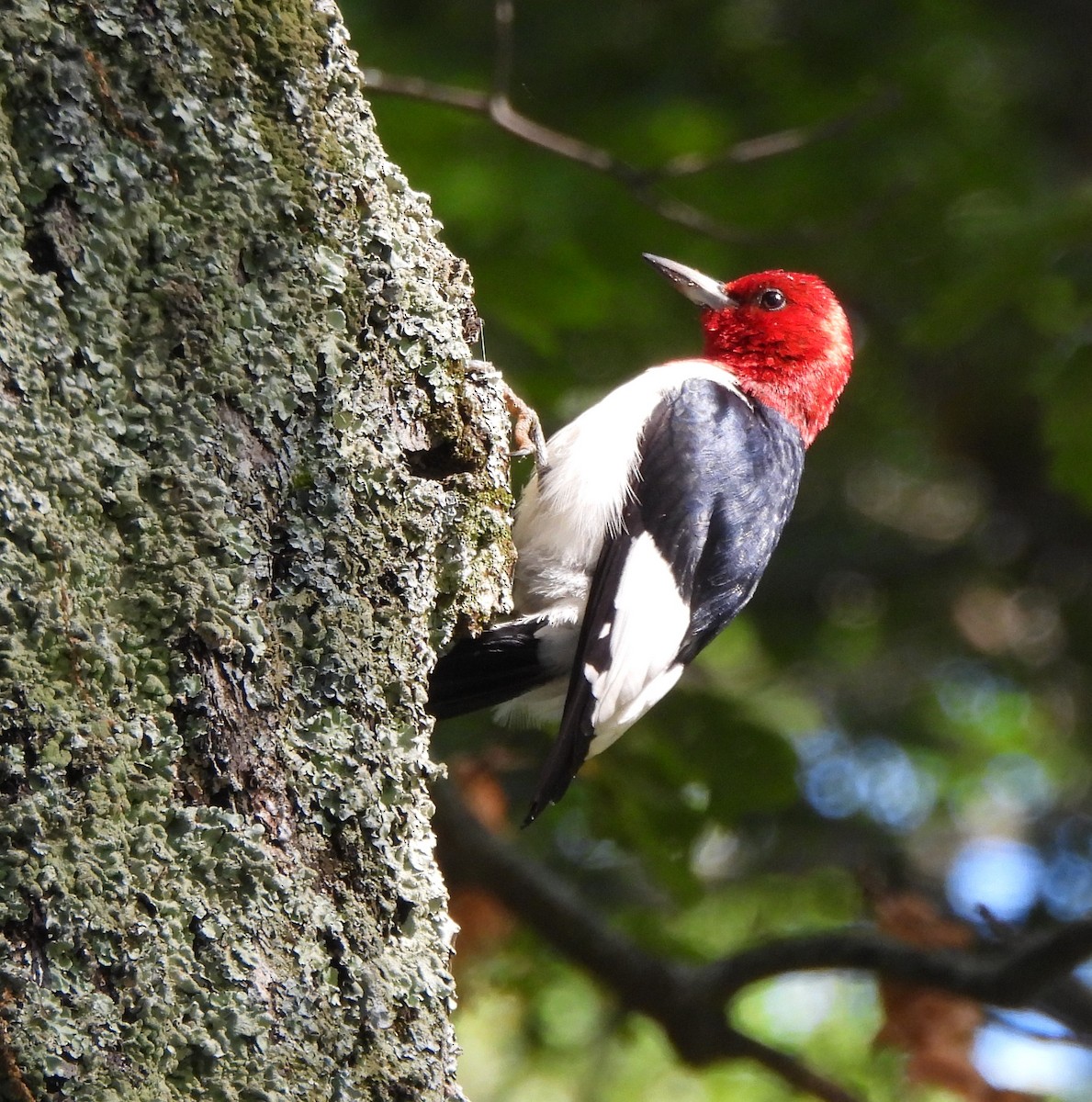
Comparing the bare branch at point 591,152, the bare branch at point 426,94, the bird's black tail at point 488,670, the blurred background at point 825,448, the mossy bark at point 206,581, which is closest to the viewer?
the mossy bark at point 206,581

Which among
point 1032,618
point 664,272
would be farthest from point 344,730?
point 1032,618

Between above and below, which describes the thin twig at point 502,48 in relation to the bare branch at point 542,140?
above

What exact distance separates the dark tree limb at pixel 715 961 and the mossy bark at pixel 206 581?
1.75m

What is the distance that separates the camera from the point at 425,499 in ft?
7.01

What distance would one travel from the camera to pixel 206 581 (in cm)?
180

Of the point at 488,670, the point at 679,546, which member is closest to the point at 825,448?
the point at 679,546

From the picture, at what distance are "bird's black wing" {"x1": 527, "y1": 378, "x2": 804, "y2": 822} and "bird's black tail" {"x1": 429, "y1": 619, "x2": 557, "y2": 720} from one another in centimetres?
14

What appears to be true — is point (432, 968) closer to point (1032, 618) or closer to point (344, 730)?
point (344, 730)

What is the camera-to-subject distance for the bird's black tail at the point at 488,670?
3.11m

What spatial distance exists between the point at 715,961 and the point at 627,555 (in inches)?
45.7

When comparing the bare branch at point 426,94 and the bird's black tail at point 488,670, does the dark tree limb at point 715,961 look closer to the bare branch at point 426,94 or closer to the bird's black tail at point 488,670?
the bird's black tail at point 488,670

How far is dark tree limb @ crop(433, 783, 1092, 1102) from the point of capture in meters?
3.25

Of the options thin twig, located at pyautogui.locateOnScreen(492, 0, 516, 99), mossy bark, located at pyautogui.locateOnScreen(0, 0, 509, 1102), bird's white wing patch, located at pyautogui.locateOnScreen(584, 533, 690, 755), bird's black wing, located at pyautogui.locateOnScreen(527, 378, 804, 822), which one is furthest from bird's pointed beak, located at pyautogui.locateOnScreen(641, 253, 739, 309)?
mossy bark, located at pyautogui.locateOnScreen(0, 0, 509, 1102)

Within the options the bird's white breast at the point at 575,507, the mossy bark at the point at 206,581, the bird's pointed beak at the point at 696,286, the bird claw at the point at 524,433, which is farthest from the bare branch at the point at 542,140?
the mossy bark at the point at 206,581
